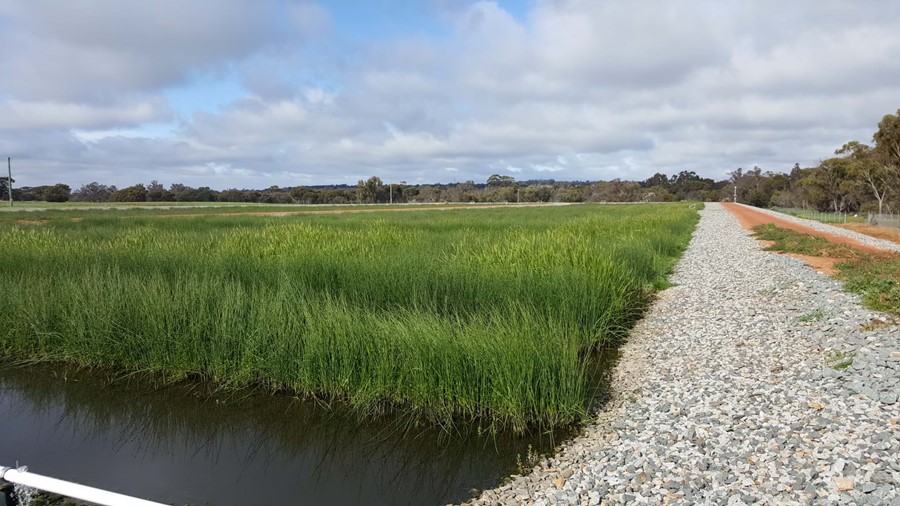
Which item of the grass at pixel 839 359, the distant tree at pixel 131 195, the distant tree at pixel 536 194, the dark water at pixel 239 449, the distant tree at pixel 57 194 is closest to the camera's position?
the dark water at pixel 239 449

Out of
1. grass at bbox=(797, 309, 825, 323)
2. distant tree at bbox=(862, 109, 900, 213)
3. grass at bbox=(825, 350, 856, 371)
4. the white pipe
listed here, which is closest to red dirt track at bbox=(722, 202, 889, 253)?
distant tree at bbox=(862, 109, 900, 213)

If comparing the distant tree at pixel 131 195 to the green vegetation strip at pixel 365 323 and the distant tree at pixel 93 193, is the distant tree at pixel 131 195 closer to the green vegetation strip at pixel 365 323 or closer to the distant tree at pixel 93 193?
the distant tree at pixel 93 193

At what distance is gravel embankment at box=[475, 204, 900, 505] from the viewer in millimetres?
4219

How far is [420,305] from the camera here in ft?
29.7

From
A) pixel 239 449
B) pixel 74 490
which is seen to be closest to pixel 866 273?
pixel 239 449

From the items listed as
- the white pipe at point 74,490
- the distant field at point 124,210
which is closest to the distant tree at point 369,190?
the distant field at point 124,210

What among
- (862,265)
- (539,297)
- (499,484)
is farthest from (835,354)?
(862,265)

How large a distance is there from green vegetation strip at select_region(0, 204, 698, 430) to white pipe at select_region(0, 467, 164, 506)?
3910mm

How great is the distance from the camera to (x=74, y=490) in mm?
2613

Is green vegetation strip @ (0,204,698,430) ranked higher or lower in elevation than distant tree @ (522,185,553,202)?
lower

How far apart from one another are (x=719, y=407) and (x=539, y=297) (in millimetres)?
3891

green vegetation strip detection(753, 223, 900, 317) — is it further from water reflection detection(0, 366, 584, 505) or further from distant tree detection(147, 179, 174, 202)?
distant tree detection(147, 179, 174, 202)

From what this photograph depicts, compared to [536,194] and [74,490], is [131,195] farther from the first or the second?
[74,490]

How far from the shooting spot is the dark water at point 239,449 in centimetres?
509
